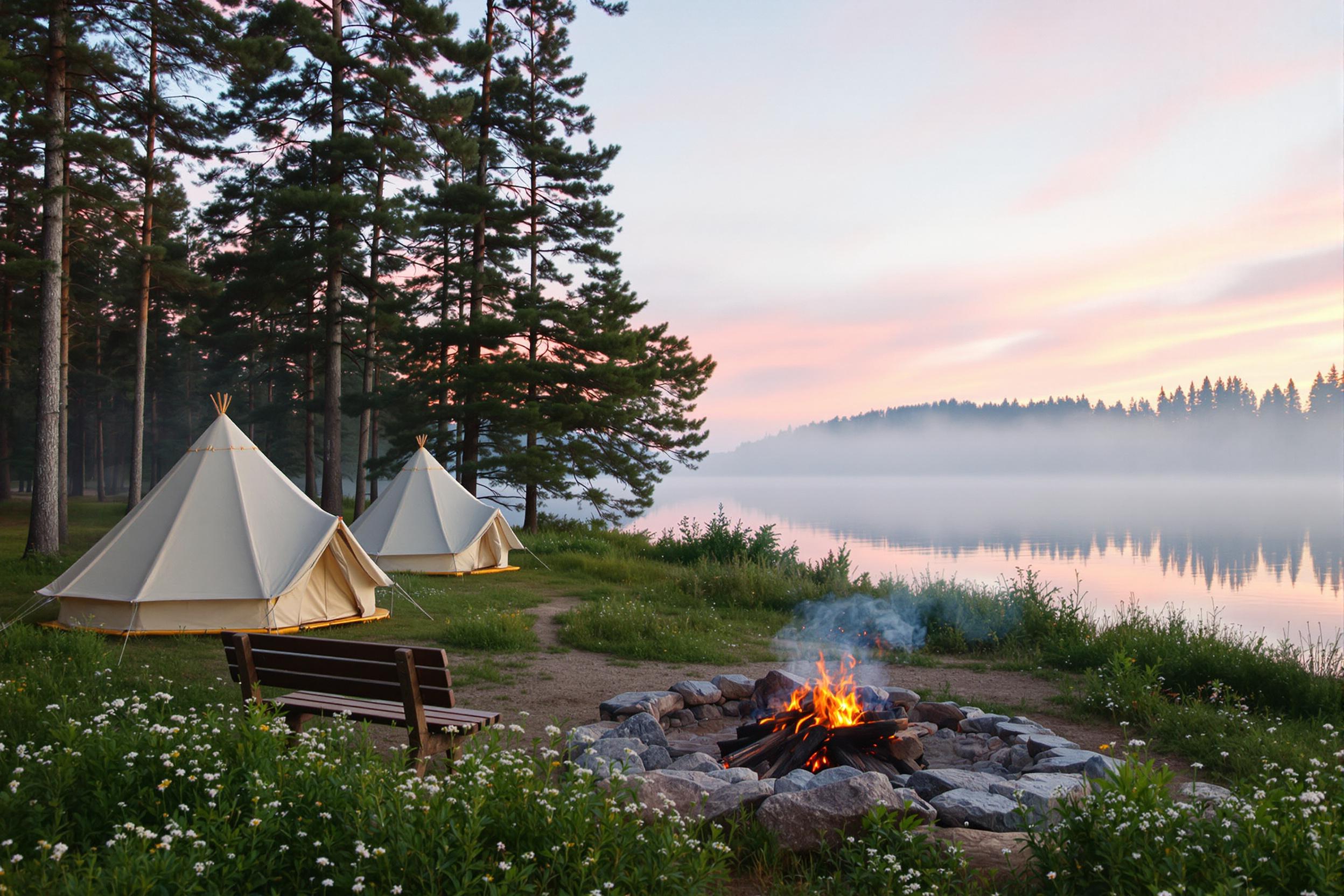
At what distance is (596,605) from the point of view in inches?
432

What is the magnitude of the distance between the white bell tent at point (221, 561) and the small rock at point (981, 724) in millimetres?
7291

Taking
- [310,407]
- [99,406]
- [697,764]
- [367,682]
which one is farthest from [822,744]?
[99,406]

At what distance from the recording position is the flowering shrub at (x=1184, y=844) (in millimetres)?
2725

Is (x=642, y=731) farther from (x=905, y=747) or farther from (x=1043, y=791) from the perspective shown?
(x=1043, y=791)

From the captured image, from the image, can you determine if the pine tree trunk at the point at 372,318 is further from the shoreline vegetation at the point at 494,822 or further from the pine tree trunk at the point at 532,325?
the shoreline vegetation at the point at 494,822

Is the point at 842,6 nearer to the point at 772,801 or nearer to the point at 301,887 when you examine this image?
the point at 772,801

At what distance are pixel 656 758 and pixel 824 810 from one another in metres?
1.66

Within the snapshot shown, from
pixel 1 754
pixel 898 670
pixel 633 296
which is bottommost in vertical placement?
pixel 898 670

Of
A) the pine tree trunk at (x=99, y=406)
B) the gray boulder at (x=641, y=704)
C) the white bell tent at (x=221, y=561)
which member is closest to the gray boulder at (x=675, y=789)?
the gray boulder at (x=641, y=704)

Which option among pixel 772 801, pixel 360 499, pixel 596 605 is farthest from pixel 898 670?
pixel 360 499

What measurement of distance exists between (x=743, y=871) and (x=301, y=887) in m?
1.87

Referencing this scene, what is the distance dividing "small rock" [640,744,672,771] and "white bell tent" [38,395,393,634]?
20.0 feet

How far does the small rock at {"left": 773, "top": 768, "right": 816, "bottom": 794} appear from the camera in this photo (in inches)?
179

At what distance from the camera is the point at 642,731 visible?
5711 millimetres
